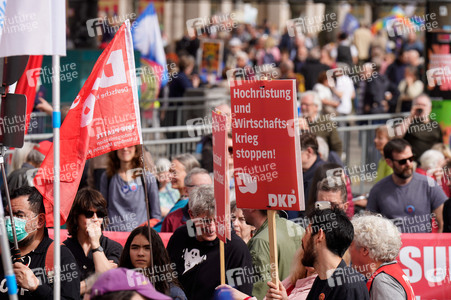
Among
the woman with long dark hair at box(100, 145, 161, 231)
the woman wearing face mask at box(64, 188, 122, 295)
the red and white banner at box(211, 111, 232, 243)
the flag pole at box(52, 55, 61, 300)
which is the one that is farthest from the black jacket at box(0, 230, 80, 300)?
the woman with long dark hair at box(100, 145, 161, 231)

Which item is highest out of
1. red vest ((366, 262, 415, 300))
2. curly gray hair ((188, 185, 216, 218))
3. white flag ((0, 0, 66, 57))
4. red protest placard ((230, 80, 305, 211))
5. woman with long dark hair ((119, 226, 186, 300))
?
white flag ((0, 0, 66, 57))

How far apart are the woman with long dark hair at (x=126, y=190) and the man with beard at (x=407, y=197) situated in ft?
6.68

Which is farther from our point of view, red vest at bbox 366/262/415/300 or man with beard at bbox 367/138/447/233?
man with beard at bbox 367/138/447/233

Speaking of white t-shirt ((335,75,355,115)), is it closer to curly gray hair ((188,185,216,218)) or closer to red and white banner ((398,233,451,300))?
red and white banner ((398,233,451,300))

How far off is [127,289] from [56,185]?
174cm

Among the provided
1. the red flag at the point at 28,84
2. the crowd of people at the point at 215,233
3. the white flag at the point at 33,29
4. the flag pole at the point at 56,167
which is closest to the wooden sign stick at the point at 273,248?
the crowd of people at the point at 215,233

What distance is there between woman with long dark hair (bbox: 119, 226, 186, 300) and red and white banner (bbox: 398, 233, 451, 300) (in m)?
2.21

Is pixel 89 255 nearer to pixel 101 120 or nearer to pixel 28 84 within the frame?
pixel 101 120

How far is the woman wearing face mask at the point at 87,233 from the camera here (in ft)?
20.1

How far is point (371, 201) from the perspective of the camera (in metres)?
8.02

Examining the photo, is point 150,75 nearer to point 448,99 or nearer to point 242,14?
point 448,99

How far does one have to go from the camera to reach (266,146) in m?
5.30

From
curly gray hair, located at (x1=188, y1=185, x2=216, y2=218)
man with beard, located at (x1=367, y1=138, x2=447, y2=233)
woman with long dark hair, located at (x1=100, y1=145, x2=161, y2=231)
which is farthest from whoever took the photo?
woman with long dark hair, located at (x1=100, y1=145, x2=161, y2=231)

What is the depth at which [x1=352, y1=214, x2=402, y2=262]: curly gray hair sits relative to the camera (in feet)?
17.5
